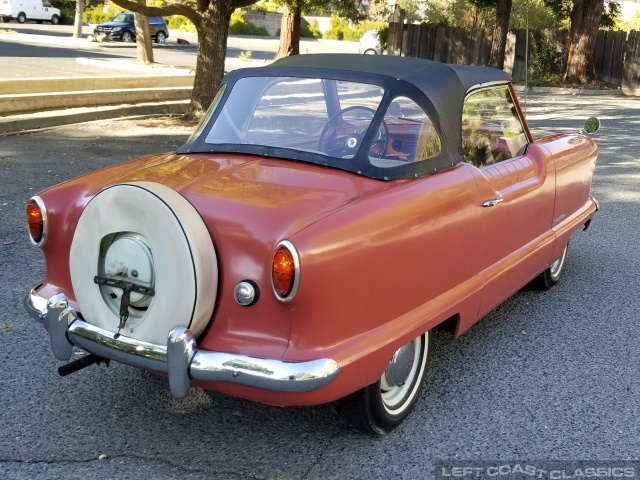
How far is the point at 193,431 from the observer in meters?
3.42

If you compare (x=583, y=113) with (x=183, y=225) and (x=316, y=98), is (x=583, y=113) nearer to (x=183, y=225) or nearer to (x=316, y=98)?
(x=316, y=98)

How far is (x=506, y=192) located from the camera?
13.7 feet

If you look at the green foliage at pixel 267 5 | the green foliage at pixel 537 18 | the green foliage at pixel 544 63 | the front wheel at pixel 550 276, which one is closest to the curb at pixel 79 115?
the green foliage at pixel 267 5

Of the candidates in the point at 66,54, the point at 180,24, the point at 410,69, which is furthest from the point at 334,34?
the point at 410,69

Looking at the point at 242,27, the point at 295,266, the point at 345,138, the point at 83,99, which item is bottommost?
the point at 295,266

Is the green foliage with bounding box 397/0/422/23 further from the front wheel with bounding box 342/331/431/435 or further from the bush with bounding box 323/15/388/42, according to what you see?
the front wheel with bounding box 342/331/431/435

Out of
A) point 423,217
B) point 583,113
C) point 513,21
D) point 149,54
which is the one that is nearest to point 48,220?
point 423,217

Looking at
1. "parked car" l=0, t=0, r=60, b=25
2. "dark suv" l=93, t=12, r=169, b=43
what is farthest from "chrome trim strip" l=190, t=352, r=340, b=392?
"parked car" l=0, t=0, r=60, b=25

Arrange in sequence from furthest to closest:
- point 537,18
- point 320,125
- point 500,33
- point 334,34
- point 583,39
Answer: point 334,34
point 537,18
point 583,39
point 500,33
point 320,125

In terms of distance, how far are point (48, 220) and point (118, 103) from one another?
37.8 ft

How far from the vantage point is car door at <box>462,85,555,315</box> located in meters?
4.00

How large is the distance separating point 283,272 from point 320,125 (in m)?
1.34

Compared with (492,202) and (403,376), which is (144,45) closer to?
(492,202)

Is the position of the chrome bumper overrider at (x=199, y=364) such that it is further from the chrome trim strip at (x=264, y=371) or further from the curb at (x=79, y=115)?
the curb at (x=79, y=115)
